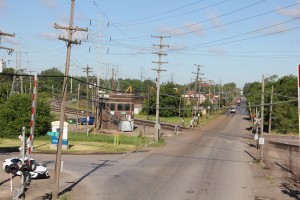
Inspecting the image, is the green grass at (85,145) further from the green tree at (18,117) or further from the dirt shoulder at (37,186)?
the dirt shoulder at (37,186)

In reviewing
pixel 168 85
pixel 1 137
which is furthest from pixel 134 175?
pixel 168 85

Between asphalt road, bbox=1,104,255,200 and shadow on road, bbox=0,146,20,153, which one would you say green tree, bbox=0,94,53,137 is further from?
asphalt road, bbox=1,104,255,200

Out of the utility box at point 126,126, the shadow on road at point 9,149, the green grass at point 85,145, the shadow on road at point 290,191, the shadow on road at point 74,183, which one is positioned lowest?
the shadow on road at point 74,183

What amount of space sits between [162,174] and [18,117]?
3583 cm

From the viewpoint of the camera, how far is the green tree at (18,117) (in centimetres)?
6203

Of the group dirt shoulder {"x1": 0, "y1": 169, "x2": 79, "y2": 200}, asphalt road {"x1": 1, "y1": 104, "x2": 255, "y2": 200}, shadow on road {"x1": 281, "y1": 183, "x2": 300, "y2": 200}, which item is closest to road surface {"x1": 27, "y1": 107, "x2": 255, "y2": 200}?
asphalt road {"x1": 1, "y1": 104, "x2": 255, "y2": 200}


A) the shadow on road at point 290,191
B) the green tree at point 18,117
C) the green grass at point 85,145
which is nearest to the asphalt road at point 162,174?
the shadow on road at point 290,191

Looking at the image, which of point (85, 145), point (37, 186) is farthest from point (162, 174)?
point (85, 145)

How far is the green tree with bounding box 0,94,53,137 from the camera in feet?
204

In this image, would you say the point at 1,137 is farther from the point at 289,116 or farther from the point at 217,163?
the point at 289,116

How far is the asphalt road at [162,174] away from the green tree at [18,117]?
20087 mm

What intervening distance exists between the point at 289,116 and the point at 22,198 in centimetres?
6789

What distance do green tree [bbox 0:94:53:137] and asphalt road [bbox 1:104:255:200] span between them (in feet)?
65.9

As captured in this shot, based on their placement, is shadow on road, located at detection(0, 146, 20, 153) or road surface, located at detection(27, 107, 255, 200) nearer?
road surface, located at detection(27, 107, 255, 200)
